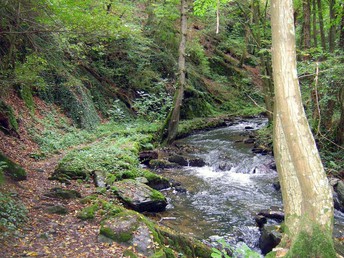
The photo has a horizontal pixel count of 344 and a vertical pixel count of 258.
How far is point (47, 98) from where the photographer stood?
13930 millimetres

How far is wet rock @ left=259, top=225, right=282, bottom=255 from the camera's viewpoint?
6133 millimetres

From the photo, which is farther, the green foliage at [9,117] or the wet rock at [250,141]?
the wet rock at [250,141]

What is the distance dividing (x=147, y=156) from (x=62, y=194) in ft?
17.6

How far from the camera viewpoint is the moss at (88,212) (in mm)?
6016

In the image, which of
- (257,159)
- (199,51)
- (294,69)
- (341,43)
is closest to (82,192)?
(294,69)

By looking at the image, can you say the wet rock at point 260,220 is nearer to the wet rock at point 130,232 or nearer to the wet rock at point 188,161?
the wet rock at point 130,232

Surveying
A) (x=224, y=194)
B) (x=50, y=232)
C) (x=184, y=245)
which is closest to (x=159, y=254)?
(x=184, y=245)

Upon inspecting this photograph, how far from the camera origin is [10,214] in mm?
5340

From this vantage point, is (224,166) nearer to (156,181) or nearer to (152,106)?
(156,181)

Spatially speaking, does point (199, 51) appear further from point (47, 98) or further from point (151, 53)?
point (47, 98)

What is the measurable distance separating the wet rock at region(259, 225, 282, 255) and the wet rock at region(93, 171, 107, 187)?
12.0ft

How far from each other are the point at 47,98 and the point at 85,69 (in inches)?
148

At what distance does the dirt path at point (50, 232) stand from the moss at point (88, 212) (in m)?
0.10

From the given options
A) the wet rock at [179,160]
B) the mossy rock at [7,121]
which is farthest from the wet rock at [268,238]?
the mossy rock at [7,121]
